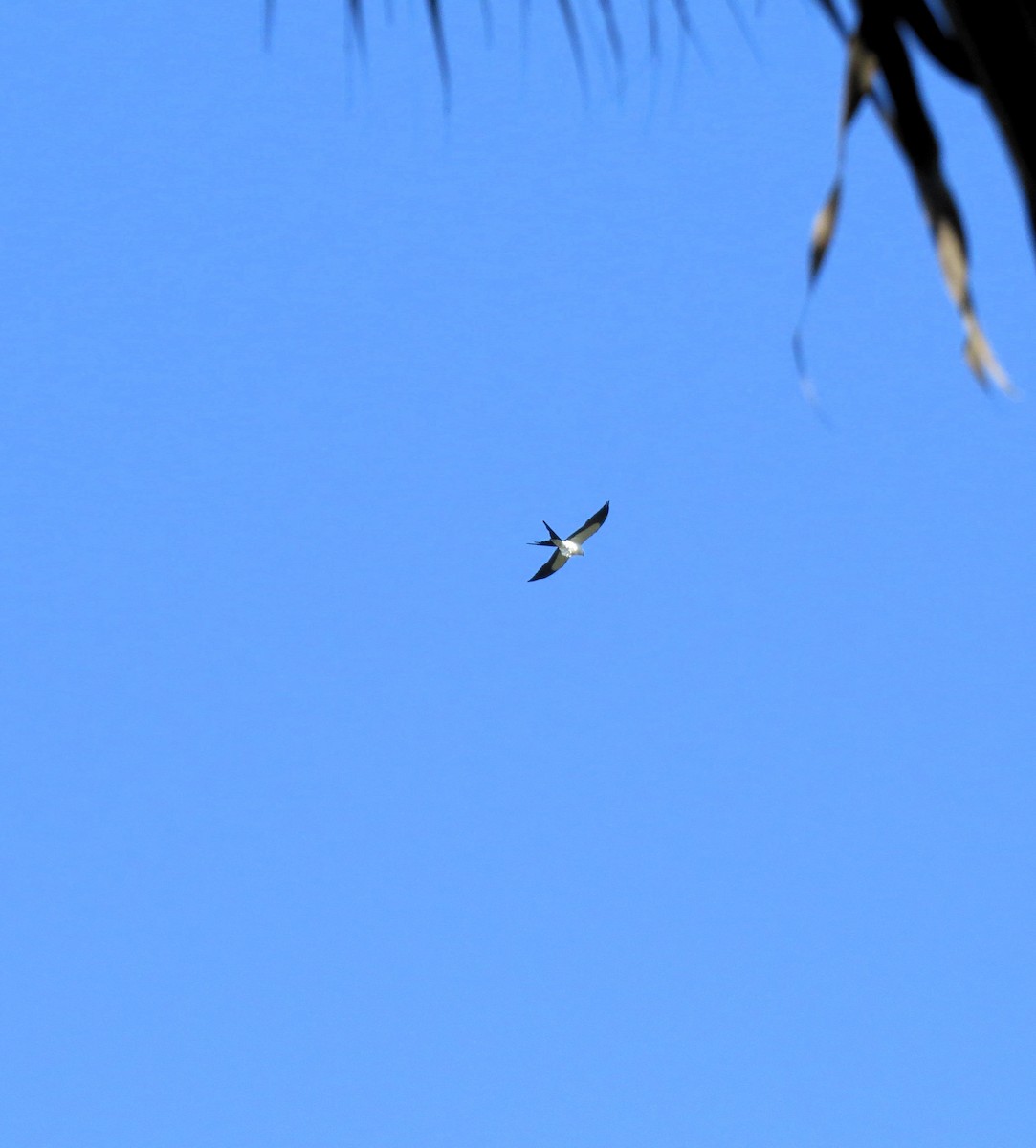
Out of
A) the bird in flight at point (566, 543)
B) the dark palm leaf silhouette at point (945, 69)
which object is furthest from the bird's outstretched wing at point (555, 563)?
the dark palm leaf silhouette at point (945, 69)

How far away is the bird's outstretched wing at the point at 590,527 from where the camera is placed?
25.1 metres

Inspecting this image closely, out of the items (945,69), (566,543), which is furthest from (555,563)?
A: (945,69)

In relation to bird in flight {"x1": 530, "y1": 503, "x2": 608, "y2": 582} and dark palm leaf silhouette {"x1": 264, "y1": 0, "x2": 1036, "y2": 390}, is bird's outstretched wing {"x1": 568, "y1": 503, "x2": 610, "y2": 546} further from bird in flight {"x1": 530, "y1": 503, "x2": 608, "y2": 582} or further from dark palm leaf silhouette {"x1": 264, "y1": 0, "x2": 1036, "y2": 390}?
dark palm leaf silhouette {"x1": 264, "y1": 0, "x2": 1036, "y2": 390}

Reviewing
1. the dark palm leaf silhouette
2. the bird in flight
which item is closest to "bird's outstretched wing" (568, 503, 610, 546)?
the bird in flight

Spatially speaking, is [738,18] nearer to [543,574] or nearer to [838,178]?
[838,178]

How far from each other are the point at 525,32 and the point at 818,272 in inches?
18.4

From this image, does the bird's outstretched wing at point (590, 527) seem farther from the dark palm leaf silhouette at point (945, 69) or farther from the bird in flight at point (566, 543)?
the dark palm leaf silhouette at point (945, 69)

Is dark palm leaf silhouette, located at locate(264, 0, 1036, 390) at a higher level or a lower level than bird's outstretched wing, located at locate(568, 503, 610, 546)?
lower

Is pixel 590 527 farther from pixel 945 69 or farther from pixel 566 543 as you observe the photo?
pixel 945 69

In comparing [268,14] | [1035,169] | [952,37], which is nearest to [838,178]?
[952,37]

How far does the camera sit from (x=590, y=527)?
82.9ft

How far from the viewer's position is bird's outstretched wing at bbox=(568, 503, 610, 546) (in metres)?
25.1

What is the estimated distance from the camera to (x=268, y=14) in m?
1.73

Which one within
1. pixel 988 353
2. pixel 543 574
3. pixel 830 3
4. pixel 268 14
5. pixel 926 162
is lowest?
pixel 988 353
